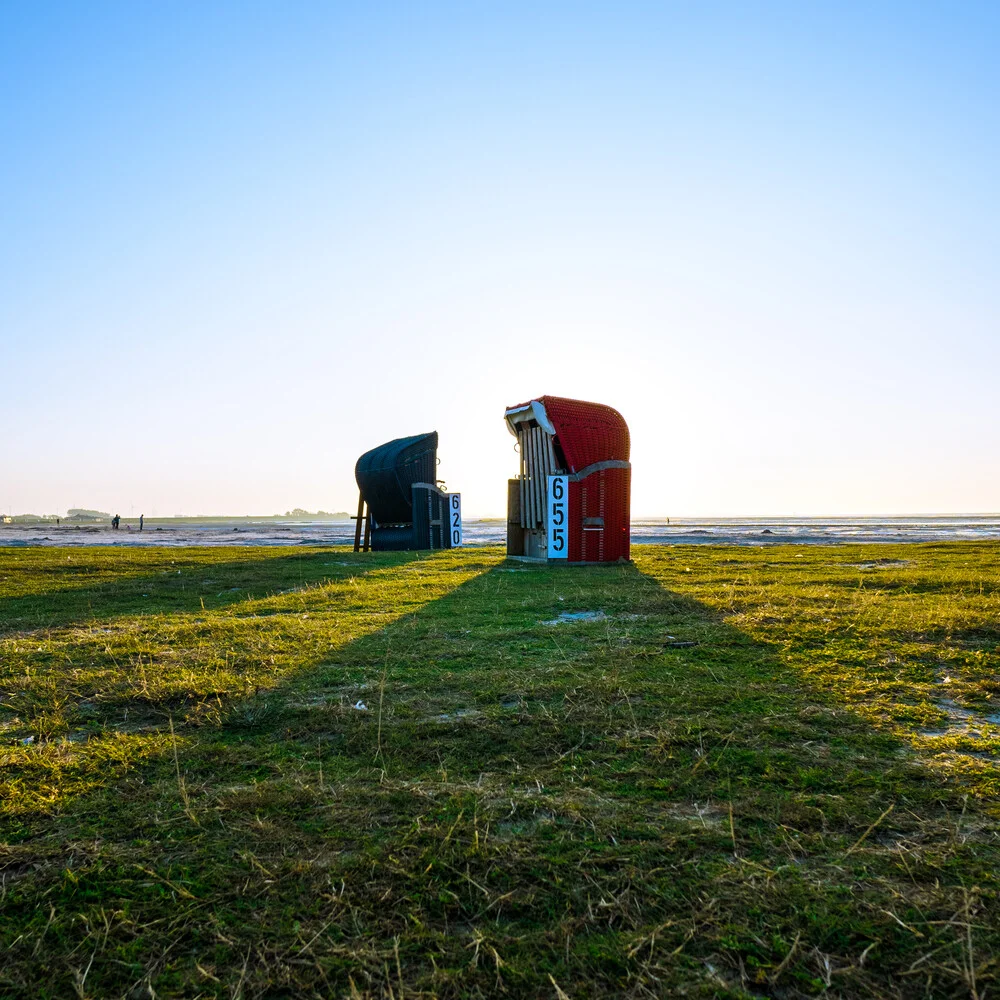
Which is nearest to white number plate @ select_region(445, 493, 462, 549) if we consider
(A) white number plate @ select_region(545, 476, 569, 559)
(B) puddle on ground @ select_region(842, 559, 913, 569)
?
(A) white number plate @ select_region(545, 476, 569, 559)

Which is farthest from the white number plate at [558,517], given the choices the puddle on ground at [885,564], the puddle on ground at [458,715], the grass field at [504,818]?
the puddle on ground at [458,715]

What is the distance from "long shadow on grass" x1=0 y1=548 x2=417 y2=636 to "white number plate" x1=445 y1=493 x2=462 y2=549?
6.79 meters

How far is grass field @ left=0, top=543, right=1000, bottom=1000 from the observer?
1778mm

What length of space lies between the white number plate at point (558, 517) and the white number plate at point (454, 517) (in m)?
8.85

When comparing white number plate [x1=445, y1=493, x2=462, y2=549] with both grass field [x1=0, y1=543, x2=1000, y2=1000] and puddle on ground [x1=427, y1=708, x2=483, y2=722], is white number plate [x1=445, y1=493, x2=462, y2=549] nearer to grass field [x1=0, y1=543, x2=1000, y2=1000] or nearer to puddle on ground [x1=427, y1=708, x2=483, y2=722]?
grass field [x1=0, y1=543, x2=1000, y2=1000]

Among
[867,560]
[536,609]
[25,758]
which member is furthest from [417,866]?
[867,560]

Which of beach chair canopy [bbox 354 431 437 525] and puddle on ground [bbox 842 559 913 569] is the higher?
beach chair canopy [bbox 354 431 437 525]

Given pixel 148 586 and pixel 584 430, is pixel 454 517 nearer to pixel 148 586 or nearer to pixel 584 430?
pixel 584 430

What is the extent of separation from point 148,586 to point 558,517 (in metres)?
9.19

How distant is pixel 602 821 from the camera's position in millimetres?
2494

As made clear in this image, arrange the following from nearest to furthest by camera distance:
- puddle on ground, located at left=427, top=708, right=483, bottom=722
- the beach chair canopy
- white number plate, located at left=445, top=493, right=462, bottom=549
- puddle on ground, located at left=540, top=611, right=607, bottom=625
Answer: puddle on ground, located at left=427, top=708, right=483, bottom=722, puddle on ground, located at left=540, top=611, right=607, bottom=625, the beach chair canopy, white number plate, located at left=445, top=493, right=462, bottom=549

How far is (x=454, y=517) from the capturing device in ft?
83.9

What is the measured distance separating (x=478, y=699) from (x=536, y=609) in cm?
408

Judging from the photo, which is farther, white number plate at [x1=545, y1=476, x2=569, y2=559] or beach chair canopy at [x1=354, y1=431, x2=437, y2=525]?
beach chair canopy at [x1=354, y1=431, x2=437, y2=525]
